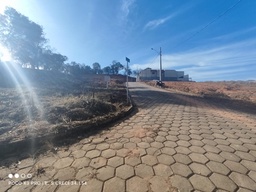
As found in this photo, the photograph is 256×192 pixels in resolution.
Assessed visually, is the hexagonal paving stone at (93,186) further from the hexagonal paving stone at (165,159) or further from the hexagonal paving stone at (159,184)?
the hexagonal paving stone at (165,159)

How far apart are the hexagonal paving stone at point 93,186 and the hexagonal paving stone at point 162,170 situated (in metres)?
0.76

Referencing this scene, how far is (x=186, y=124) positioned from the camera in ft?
14.5

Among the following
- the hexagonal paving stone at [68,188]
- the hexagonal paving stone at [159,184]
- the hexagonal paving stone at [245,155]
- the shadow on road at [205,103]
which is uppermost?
the hexagonal paving stone at [68,188]

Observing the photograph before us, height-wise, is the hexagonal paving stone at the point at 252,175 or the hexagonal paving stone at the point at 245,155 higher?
the hexagonal paving stone at the point at 252,175

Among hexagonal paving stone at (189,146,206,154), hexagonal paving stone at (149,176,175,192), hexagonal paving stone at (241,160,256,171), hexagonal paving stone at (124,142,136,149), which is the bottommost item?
hexagonal paving stone at (241,160,256,171)

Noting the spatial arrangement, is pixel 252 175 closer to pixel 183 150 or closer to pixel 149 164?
pixel 183 150

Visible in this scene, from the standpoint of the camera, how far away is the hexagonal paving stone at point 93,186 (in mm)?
1813

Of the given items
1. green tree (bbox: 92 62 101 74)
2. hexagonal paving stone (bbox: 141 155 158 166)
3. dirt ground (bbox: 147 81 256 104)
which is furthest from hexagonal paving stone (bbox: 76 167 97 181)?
green tree (bbox: 92 62 101 74)

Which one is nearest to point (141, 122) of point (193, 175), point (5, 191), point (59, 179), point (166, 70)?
point (193, 175)

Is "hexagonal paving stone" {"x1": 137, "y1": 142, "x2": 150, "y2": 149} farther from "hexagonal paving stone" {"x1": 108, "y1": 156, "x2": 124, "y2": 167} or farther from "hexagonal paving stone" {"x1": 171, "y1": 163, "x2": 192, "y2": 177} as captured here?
"hexagonal paving stone" {"x1": 171, "y1": 163, "x2": 192, "y2": 177}

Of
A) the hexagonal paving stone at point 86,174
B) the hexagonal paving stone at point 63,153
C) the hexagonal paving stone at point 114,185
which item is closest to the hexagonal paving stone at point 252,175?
the hexagonal paving stone at point 114,185

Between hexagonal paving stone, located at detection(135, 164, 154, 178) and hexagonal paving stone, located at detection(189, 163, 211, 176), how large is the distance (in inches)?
24.2

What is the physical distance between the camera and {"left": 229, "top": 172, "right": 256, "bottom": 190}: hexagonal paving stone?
187cm

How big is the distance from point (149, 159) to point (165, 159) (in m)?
0.25
